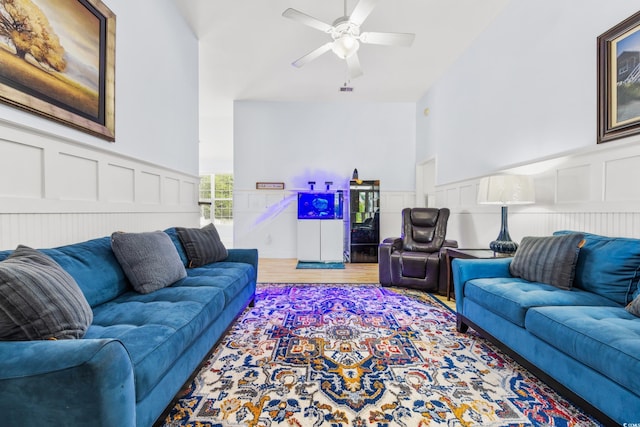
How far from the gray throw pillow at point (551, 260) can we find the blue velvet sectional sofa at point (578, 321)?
54mm

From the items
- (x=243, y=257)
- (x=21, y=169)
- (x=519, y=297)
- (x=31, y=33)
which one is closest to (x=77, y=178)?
(x=21, y=169)

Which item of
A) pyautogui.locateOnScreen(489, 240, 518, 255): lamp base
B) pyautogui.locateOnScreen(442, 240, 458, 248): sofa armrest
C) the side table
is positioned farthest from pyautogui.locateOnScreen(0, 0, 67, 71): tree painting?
pyautogui.locateOnScreen(442, 240, 458, 248): sofa armrest

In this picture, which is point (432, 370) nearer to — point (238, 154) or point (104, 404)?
point (104, 404)

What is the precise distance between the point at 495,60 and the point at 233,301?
3.80m

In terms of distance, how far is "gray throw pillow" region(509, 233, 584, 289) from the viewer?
1817 millimetres

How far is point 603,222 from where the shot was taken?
2031 millimetres

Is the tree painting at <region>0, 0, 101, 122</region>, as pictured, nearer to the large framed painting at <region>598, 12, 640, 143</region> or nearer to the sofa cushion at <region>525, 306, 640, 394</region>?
the sofa cushion at <region>525, 306, 640, 394</region>

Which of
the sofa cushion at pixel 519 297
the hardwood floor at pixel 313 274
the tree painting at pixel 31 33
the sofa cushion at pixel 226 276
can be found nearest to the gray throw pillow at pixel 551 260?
the sofa cushion at pixel 519 297

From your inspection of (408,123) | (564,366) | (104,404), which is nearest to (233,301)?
(104,404)

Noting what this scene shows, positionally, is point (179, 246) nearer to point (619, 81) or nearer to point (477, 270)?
point (477, 270)

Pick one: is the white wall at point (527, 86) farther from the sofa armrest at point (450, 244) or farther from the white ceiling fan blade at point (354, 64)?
the white ceiling fan blade at point (354, 64)

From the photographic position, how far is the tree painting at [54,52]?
56.4 inches

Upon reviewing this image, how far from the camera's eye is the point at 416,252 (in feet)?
11.9

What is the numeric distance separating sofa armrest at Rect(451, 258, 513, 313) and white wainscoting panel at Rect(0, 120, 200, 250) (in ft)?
8.96
